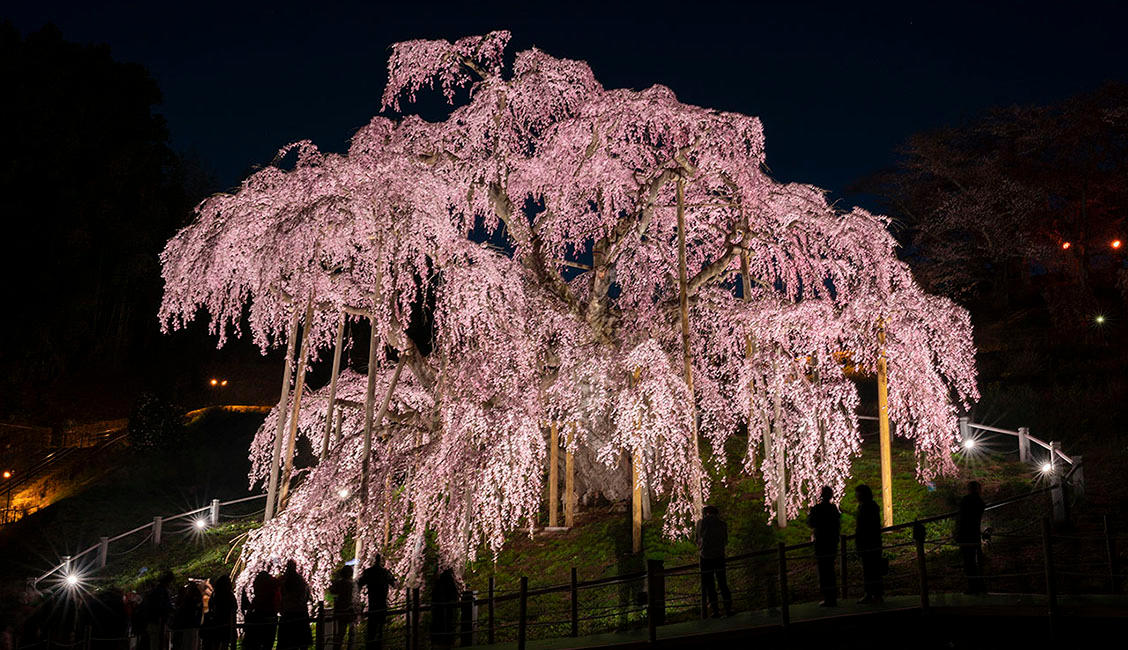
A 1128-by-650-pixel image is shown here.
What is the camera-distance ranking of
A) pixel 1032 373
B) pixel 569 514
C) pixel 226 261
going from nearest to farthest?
1. pixel 226 261
2. pixel 569 514
3. pixel 1032 373

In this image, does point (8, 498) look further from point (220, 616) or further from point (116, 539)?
point (220, 616)

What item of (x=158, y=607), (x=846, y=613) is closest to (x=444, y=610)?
(x=158, y=607)

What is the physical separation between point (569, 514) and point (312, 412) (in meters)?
7.12

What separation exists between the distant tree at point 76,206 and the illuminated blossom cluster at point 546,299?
2014 centimetres

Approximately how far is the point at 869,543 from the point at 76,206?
34.9 meters

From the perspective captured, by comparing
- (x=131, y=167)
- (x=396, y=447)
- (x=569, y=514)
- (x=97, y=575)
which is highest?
(x=131, y=167)

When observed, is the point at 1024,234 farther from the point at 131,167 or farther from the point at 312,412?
the point at 131,167

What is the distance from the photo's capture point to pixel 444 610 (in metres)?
11.3

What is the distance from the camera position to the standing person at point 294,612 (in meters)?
9.98

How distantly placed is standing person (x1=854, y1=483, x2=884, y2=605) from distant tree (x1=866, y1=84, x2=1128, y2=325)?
78.7ft

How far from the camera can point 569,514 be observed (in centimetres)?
1828

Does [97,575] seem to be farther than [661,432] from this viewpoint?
Yes

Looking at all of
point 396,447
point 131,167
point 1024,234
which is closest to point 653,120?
point 396,447

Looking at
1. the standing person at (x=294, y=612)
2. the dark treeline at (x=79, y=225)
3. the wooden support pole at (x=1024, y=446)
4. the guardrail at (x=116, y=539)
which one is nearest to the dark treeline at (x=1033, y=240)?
the wooden support pole at (x=1024, y=446)
